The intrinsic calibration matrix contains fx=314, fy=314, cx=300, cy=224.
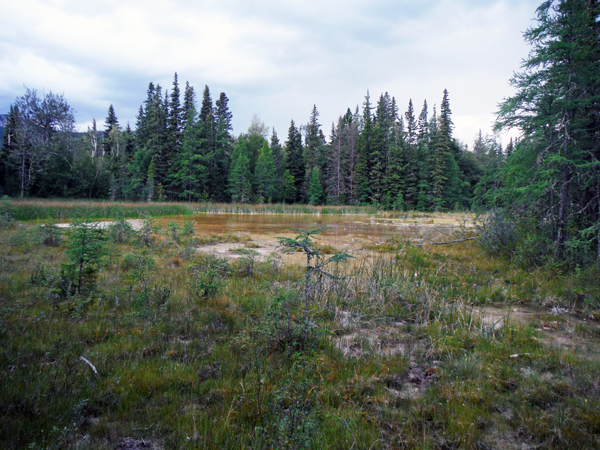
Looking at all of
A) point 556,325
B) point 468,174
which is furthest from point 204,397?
point 468,174

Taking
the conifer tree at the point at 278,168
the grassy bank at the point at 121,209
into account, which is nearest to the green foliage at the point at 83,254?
the grassy bank at the point at 121,209

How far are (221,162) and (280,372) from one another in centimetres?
4665

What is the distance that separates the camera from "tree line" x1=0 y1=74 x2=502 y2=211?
1492 inches

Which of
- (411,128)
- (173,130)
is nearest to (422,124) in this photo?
(411,128)

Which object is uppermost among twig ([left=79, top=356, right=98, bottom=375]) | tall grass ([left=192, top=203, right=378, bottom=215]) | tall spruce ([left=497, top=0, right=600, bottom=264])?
tall spruce ([left=497, top=0, right=600, bottom=264])

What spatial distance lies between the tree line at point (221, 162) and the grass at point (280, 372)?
38210 mm

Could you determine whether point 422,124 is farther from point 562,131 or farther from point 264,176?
point 562,131

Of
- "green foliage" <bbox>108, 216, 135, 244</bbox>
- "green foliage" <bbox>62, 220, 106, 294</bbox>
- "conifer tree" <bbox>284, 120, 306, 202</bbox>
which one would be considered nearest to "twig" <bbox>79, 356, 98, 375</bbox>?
"green foliage" <bbox>62, 220, 106, 294</bbox>

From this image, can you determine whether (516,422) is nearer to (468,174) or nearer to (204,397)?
(204,397)

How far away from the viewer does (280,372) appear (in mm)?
3119

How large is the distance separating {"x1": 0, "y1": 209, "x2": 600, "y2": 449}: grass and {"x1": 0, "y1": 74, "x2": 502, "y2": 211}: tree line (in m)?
38.2

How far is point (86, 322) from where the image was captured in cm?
405

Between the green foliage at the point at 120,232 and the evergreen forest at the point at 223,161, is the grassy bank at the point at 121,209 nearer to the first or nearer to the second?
the green foliage at the point at 120,232

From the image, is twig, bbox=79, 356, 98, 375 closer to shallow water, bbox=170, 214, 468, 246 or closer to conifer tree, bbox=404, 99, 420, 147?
shallow water, bbox=170, 214, 468, 246
